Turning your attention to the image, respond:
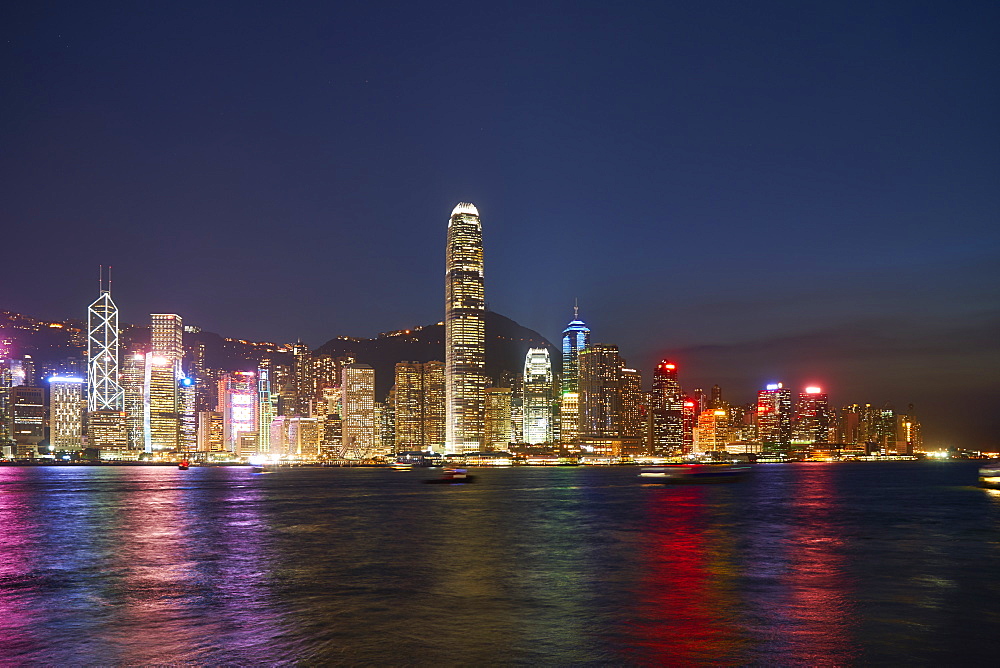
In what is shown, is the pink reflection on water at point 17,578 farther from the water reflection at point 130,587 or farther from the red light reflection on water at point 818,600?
the red light reflection on water at point 818,600

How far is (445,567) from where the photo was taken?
4491 centimetres

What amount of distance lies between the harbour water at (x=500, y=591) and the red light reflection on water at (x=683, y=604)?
13 centimetres

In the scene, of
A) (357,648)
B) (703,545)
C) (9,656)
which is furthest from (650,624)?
(703,545)

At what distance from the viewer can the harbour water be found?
25828mm

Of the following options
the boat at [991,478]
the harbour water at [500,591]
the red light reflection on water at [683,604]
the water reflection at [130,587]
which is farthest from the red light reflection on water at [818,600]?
the boat at [991,478]

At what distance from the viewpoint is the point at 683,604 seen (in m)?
33.4

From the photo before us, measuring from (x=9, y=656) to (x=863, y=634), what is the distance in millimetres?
25408

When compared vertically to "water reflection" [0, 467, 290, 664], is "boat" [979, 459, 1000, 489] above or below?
below

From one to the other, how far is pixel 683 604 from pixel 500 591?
7.83 metres

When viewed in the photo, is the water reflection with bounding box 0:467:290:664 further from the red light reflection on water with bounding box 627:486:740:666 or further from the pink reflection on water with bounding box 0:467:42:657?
the red light reflection on water with bounding box 627:486:740:666

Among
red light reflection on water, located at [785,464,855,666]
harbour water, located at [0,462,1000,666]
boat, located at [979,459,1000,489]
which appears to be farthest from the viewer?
boat, located at [979,459,1000,489]

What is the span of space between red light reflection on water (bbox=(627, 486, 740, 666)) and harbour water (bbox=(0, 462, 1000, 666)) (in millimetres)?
131

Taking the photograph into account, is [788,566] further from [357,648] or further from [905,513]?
[905,513]

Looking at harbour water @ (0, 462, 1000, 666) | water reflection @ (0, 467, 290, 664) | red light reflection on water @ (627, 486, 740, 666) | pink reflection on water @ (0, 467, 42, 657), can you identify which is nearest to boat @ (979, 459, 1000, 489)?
harbour water @ (0, 462, 1000, 666)
